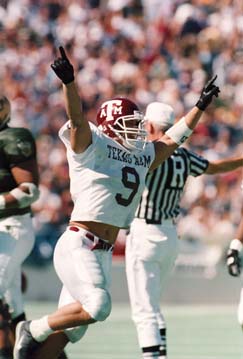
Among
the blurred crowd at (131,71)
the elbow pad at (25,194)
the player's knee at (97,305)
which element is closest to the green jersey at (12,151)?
the elbow pad at (25,194)

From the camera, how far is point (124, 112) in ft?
21.7

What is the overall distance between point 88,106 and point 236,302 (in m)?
4.16

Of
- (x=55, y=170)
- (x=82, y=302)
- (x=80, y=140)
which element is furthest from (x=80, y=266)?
(x=55, y=170)

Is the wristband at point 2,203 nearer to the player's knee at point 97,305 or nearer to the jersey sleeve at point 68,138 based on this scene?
the jersey sleeve at point 68,138

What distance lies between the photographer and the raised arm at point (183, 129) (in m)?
6.82

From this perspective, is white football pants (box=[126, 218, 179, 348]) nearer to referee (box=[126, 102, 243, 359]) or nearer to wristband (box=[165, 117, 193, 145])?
referee (box=[126, 102, 243, 359])

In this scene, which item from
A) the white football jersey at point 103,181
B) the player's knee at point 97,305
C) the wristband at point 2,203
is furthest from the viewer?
the wristband at point 2,203

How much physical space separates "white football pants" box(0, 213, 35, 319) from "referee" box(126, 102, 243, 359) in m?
0.72

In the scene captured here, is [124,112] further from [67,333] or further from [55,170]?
[55,170]

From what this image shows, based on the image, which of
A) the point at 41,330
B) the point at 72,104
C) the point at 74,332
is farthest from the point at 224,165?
the point at 72,104

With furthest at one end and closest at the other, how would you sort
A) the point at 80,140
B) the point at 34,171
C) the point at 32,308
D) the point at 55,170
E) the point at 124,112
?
the point at 55,170, the point at 32,308, the point at 34,171, the point at 124,112, the point at 80,140

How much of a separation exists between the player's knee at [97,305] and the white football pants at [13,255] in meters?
1.68

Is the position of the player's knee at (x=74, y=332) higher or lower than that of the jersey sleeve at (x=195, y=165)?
lower

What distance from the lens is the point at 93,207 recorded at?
6.42 m
